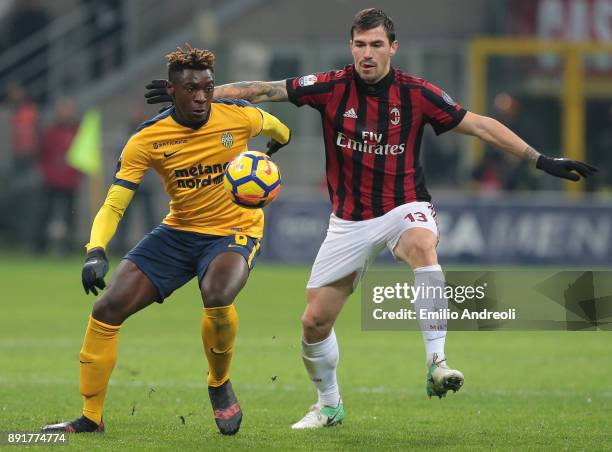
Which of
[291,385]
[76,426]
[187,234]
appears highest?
[187,234]

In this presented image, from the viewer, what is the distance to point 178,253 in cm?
786

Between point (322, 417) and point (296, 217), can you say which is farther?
point (296, 217)

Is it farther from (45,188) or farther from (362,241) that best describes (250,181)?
(45,188)

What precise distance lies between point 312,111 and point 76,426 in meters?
15.8

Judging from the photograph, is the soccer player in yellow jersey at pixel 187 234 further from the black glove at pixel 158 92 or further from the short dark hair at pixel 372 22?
the short dark hair at pixel 372 22

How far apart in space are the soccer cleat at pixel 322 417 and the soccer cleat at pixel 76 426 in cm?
117

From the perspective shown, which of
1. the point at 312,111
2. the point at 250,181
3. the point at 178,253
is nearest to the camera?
the point at 250,181

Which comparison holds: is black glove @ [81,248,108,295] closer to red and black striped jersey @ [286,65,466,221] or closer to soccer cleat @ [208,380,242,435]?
soccer cleat @ [208,380,242,435]

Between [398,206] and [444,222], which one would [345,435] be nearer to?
[398,206]

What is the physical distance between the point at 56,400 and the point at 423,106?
10.3 feet

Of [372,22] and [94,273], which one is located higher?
[372,22]

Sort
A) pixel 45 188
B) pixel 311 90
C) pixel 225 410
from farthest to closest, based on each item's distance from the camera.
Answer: pixel 45 188 → pixel 311 90 → pixel 225 410

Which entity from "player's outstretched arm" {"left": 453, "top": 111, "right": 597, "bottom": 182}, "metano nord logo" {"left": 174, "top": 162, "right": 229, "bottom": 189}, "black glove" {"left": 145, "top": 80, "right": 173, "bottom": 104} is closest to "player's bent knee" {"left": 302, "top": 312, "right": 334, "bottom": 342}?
"metano nord logo" {"left": 174, "top": 162, "right": 229, "bottom": 189}

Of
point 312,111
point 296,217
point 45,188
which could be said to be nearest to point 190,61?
point 296,217
